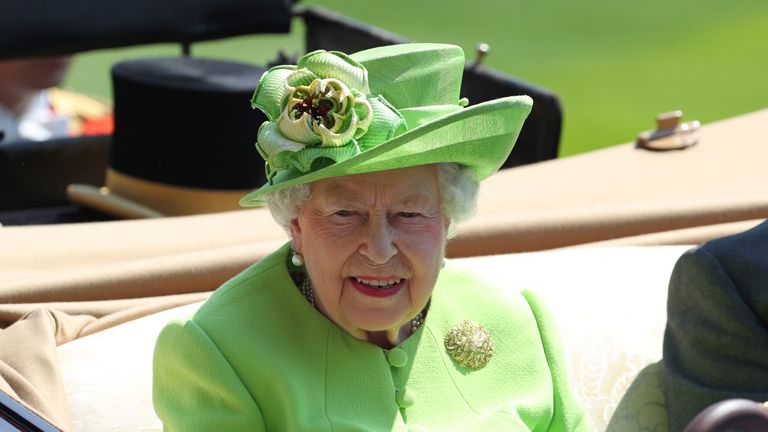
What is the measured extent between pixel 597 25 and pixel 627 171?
592 centimetres

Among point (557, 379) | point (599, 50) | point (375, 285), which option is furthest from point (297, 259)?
point (599, 50)

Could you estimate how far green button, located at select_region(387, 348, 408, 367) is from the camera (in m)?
2.07

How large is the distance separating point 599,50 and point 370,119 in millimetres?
7123

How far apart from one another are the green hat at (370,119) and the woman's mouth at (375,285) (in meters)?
0.18

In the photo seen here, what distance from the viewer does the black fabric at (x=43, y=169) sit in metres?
4.45

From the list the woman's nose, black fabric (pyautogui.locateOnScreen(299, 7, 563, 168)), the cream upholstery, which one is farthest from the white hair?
black fabric (pyautogui.locateOnScreen(299, 7, 563, 168))

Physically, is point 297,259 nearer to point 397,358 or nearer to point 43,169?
point 397,358

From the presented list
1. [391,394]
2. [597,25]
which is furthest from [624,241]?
[597,25]

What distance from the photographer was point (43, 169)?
4.51 meters

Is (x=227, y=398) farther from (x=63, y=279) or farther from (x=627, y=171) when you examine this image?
A: (x=627, y=171)

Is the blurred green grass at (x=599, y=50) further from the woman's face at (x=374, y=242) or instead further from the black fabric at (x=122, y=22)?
the woman's face at (x=374, y=242)

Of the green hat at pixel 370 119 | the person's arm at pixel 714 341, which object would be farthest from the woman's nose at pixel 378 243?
the person's arm at pixel 714 341

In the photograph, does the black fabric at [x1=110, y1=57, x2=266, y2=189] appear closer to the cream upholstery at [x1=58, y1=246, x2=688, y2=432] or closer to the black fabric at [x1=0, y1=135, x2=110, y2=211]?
the black fabric at [x1=0, y1=135, x2=110, y2=211]

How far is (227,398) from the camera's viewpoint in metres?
1.90
